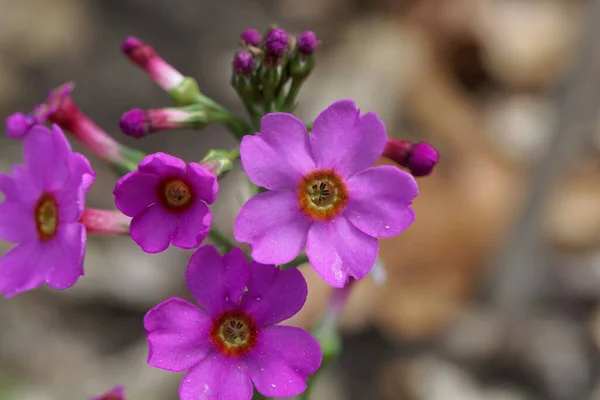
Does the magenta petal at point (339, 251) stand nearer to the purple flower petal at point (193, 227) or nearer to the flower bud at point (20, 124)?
the purple flower petal at point (193, 227)

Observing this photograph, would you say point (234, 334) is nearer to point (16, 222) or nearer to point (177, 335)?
point (177, 335)

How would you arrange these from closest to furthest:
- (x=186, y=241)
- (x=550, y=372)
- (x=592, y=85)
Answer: (x=186, y=241)
(x=592, y=85)
(x=550, y=372)

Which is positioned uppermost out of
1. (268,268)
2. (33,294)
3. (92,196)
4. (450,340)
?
(268,268)

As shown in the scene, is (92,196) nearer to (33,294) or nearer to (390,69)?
(33,294)

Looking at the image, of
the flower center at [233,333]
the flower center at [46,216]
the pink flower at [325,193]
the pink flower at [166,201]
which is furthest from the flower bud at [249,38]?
the flower center at [233,333]

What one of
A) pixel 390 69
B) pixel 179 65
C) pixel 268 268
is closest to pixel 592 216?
pixel 390 69

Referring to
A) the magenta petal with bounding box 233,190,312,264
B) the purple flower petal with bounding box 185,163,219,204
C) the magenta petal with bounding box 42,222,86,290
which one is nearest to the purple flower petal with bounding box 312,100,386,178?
the magenta petal with bounding box 233,190,312,264

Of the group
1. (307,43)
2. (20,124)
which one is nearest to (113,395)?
(20,124)
